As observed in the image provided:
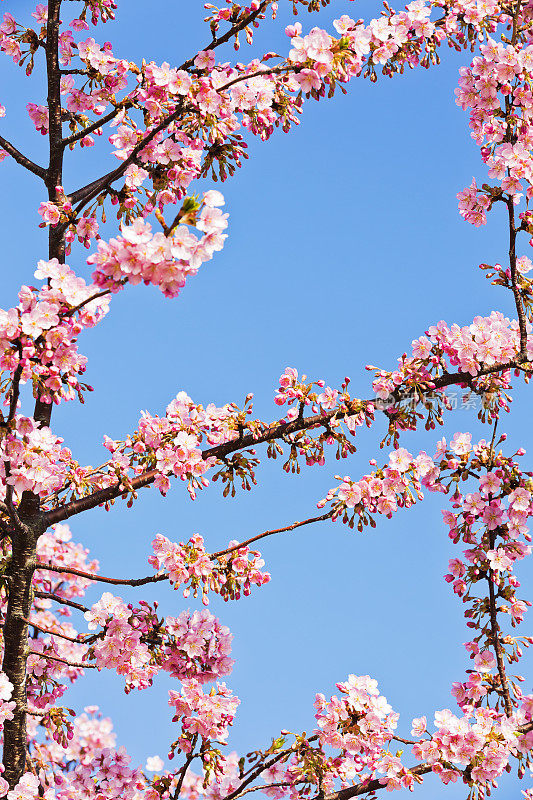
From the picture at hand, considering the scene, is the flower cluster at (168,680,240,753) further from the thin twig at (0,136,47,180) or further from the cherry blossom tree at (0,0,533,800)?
the thin twig at (0,136,47,180)

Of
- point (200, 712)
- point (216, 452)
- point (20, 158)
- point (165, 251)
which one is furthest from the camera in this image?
point (20, 158)

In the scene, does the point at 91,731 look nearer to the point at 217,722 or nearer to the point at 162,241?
the point at 217,722

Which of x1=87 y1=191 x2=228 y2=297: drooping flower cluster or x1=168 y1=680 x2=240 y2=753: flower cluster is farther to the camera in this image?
x1=168 y1=680 x2=240 y2=753: flower cluster

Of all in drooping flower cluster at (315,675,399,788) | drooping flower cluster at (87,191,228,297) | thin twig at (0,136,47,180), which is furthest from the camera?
thin twig at (0,136,47,180)

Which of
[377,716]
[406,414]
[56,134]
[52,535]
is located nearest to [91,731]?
[52,535]

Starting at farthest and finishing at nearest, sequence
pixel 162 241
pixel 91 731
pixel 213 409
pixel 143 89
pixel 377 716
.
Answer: pixel 91 731
pixel 143 89
pixel 213 409
pixel 377 716
pixel 162 241

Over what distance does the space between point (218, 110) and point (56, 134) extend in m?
1.49

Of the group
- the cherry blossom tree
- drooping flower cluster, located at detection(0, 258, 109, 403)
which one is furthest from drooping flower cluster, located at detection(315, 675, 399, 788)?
drooping flower cluster, located at detection(0, 258, 109, 403)

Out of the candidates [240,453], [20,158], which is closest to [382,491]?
[240,453]

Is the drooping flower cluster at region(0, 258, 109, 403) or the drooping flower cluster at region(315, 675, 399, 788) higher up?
the drooping flower cluster at region(0, 258, 109, 403)

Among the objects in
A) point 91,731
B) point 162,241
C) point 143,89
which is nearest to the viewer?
point 162,241

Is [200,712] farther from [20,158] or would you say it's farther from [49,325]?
[20,158]

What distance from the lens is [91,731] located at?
8039mm

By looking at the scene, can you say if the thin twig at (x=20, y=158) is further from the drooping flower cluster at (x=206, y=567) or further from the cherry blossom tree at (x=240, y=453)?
the drooping flower cluster at (x=206, y=567)
